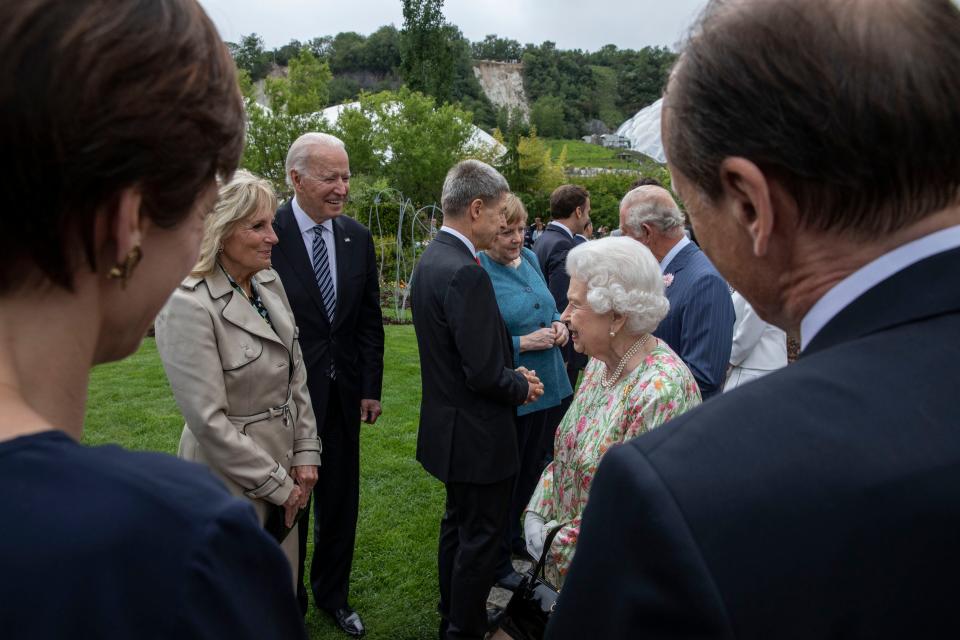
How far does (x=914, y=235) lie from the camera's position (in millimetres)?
976

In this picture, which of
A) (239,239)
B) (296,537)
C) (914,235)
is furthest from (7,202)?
(296,537)

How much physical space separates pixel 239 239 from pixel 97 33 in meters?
2.50

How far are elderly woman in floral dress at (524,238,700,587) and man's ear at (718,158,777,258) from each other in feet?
5.88

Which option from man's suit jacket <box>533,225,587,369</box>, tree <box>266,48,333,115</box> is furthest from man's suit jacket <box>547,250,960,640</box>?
tree <box>266,48,333,115</box>

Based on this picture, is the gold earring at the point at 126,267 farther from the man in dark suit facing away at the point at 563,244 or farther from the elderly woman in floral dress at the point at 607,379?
the man in dark suit facing away at the point at 563,244

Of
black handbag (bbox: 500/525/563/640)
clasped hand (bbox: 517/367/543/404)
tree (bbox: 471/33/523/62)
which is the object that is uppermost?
tree (bbox: 471/33/523/62)

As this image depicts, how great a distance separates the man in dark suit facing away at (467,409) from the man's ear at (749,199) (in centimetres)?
255

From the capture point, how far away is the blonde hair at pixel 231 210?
3.02 m

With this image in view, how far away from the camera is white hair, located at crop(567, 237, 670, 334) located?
10.2 feet

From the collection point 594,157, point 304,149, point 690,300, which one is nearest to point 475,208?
point 304,149

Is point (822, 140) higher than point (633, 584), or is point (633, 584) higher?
point (822, 140)

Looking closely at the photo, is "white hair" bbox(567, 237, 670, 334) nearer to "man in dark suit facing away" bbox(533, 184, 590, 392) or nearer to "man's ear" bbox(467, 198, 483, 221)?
"man's ear" bbox(467, 198, 483, 221)

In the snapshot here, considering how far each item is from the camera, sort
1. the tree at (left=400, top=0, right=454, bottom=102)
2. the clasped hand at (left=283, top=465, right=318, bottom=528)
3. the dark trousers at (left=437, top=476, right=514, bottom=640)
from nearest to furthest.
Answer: the clasped hand at (left=283, top=465, right=318, bottom=528) → the dark trousers at (left=437, top=476, right=514, bottom=640) → the tree at (left=400, top=0, right=454, bottom=102)

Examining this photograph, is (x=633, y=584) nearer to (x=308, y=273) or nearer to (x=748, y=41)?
(x=748, y=41)
